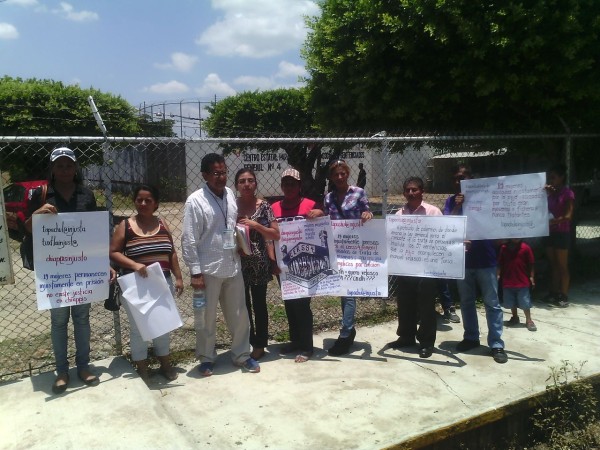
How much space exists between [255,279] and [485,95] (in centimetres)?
362

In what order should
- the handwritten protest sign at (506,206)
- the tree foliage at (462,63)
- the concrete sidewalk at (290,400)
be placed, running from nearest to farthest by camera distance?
the concrete sidewalk at (290,400)
the handwritten protest sign at (506,206)
the tree foliage at (462,63)

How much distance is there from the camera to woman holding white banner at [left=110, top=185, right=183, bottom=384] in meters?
3.86

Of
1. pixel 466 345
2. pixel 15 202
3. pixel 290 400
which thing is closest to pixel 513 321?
pixel 466 345

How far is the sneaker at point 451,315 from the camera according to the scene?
5.58 meters

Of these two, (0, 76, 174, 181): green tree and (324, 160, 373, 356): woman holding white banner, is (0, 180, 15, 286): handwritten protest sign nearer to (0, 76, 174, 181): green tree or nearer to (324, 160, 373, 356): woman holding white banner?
(324, 160, 373, 356): woman holding white banner

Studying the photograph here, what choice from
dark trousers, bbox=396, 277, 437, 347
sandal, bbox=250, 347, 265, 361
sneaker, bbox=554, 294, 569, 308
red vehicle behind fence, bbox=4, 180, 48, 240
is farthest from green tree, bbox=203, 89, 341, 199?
sandal, bbox=250, 347, 265, 361

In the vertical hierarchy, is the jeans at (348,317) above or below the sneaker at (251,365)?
above

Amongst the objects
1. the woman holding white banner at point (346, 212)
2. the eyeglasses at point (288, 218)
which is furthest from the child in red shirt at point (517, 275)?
the eyeglasses at point (288, 218)

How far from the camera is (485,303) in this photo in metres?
4.58

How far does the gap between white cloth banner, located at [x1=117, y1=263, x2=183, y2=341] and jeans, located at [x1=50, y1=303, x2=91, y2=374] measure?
0.36 meters

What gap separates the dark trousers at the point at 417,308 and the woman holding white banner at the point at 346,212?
471 mm

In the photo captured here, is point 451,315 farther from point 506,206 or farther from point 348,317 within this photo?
point 348,317

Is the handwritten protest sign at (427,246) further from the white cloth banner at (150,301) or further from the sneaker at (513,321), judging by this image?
the white cloth banner at (150,301)

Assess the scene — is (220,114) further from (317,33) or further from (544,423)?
(544,423)
